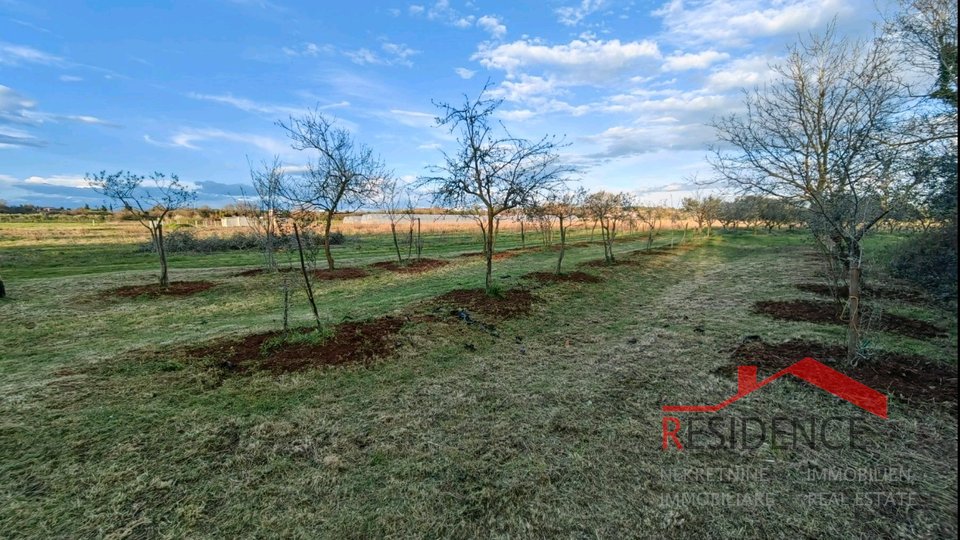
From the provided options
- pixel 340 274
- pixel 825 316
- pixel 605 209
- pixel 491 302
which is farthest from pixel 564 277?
pixel 340 274

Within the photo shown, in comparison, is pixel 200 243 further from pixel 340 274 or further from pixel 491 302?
pixel 491 302

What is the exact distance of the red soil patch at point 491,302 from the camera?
866 centimetres

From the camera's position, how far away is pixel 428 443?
152 inches

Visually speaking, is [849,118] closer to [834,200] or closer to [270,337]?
[834,200]

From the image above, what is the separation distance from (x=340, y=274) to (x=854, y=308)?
46.1 ft

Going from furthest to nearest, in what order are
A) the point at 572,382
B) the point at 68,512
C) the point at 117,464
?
the point at 572,382 → the point at 117,464 → the point at 68,512

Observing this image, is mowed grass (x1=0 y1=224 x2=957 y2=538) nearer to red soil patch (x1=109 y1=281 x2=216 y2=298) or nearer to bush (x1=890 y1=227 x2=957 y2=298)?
bush (x1=890 y1=227 x2=957 y2=298)

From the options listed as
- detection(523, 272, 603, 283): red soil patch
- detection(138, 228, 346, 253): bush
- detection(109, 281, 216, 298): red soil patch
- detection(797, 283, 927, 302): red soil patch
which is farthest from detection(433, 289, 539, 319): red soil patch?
detection(138, 228, 346, 253): bush

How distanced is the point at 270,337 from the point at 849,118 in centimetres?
1139

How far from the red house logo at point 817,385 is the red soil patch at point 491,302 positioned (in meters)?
4.48

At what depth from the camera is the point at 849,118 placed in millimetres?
6980

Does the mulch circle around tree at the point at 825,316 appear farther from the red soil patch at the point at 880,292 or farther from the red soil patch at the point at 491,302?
the red soil patch at the point at 491,302

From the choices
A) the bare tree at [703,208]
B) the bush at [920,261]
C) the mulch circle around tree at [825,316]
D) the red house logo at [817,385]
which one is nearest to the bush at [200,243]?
the red house logo at [817,385]

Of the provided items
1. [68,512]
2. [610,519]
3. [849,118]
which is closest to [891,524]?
[610,519]
